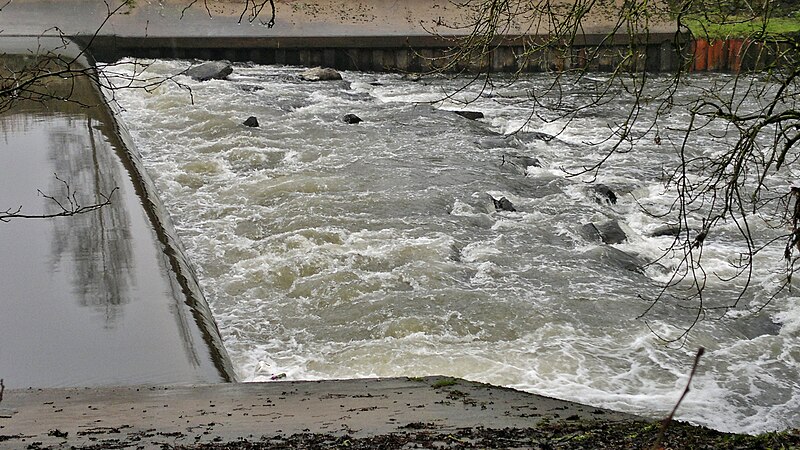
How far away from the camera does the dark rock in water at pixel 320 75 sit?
72.9 ft

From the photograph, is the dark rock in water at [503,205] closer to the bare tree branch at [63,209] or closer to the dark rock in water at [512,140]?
the dark rock in water at [512,140]

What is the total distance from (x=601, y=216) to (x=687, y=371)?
417 cm

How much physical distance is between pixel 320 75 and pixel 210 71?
2.47 m

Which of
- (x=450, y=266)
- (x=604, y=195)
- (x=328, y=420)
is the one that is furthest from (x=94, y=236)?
(x=604, y=195)

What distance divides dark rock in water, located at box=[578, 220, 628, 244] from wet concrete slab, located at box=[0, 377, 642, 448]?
4.87 metres

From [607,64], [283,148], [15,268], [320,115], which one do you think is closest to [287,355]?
[15,268]

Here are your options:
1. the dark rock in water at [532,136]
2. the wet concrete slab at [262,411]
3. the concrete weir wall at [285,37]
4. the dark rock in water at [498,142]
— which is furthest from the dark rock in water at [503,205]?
the concrete weir wall at [285,37]

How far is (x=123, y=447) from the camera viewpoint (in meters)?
4.94

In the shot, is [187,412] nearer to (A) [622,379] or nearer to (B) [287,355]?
(B) [287,355]

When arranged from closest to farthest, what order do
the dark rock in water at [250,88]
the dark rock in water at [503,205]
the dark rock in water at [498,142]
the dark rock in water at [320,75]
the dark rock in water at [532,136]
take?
the dark rock in water at [503,205], the dark rock in water at [498,142], the dark rock in water at [532,136], the dark rock in water at [250,88], the dark rock in water at [320,75]

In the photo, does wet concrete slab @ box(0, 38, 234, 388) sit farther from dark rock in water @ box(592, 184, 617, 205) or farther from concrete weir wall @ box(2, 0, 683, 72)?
concrete weir wall @ box(2, 0, 683, 72)

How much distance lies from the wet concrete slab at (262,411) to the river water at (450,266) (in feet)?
4.20

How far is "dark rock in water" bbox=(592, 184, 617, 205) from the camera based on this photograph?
1289 centimetres

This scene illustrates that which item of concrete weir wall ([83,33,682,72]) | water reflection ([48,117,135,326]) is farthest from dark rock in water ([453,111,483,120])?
water reflection ([48,117,135,326])
